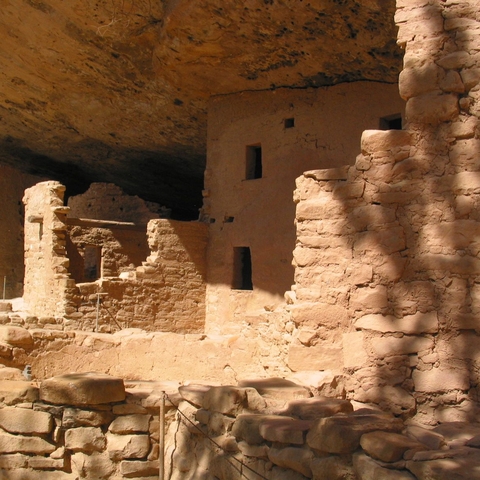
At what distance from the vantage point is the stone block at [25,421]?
12.5ft

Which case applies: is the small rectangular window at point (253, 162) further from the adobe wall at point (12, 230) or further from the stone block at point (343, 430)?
the stone block at point (343, 430)

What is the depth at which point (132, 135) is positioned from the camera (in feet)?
41.5

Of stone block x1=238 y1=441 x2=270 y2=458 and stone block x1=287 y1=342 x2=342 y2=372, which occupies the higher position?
stone block x1=287 y1=342 x2=342 y2=372

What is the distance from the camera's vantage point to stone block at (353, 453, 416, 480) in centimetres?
261

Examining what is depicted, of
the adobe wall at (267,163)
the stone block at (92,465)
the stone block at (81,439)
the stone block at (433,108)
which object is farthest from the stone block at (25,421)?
the adobe wall at (267,163)

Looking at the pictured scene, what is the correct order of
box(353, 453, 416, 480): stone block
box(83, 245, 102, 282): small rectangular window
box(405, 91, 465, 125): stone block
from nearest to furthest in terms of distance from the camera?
box(353, 453, 416, 480): stone block, box(405, 91, 465, 125): stone block, box(83, 245, 102, 282): small rectangular window

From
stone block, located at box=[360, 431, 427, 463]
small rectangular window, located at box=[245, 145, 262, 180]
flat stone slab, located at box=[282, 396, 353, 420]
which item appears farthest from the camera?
small rectangular window, located at box=[245, 145, 262, 180]

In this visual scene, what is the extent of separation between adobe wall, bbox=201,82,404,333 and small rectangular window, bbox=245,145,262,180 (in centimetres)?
10

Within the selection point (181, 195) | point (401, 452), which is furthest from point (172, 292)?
point (401, 452)

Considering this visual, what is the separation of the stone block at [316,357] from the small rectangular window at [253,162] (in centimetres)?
613

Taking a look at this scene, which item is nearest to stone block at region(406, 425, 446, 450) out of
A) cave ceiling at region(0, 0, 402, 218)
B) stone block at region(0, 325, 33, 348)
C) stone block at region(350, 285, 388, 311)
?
stone block at region(350, 285, 388, 311)

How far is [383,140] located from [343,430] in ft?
6.71

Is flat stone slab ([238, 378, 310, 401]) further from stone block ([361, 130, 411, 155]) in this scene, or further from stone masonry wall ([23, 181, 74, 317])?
stone masonry wall ([23, 181, 74, 317])

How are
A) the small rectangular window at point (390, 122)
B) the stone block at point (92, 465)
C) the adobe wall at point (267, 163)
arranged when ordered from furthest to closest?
the adobe wall at point (267, 163)
the small rectangular window at point (390, 122)
the stone block at point (92, 465)
